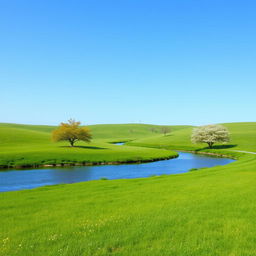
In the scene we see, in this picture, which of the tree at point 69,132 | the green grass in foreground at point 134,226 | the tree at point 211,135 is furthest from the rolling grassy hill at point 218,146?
the green grass in foreground at point 134,226

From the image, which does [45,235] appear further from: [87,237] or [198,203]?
[198,203]

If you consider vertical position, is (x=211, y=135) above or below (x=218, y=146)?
above

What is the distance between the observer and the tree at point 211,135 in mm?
86562

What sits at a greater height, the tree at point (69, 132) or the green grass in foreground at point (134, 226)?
the tree at point (69, 132)

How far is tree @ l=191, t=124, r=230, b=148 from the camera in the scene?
284 ft

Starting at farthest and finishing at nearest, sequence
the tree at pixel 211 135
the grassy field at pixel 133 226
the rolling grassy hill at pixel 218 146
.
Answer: the rolling grassy hill at pixel 218 146
the tree at pixel 211 135
the grassy field at pixel 133 226

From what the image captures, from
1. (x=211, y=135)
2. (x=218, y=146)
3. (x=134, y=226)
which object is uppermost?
(x=211, y=135)

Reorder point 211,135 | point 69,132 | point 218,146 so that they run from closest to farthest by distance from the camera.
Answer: point 69,132 < point 211,135 < point 218,146

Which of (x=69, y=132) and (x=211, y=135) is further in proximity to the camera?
(x=211, y=135)

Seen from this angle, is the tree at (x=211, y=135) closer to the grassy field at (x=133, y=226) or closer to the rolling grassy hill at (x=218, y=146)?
the rolling grassy hill at (x=218, y=146)

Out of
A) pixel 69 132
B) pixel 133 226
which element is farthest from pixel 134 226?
pixel 69 132

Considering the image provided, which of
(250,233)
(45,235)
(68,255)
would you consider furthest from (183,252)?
(45,235)

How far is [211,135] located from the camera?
8769 centimetres

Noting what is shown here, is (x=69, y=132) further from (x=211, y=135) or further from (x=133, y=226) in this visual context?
(x=133, y=226)
